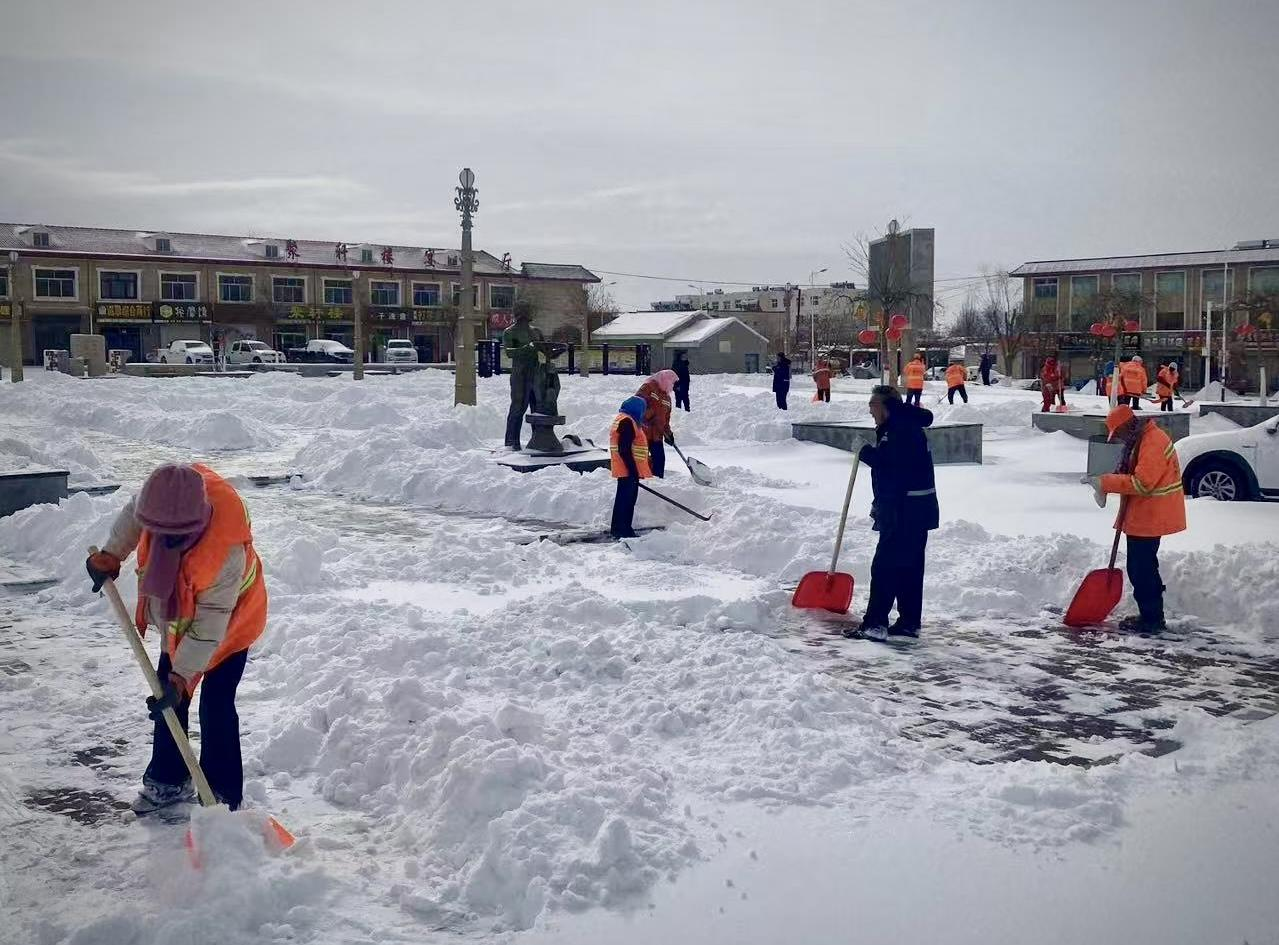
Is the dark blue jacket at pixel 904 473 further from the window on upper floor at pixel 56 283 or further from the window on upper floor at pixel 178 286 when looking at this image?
the window on upper floor at pixel 178 286

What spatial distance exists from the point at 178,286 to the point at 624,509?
171ft

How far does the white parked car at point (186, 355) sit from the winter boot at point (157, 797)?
43308 millimetres

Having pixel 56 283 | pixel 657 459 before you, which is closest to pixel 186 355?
pixel 56 283

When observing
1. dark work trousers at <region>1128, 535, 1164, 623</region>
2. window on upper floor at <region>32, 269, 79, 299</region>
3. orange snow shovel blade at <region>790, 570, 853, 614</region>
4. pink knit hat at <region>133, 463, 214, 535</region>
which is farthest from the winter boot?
window on upper floor at <region>32, 269, 79, 299</region>

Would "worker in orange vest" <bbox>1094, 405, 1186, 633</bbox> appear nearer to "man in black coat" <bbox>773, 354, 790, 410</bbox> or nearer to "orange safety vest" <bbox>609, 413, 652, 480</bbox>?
"orange safety vest" <bbox>609, 413, 652, 480</bbox>

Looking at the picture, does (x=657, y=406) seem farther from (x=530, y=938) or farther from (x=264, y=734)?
(x=530, y=938)

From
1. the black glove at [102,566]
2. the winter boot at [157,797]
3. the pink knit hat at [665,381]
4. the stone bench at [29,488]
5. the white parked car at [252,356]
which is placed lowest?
the winter boot at [157,797]

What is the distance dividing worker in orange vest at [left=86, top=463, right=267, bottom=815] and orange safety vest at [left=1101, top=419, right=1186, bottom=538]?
17.7 ft

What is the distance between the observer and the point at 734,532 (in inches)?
379

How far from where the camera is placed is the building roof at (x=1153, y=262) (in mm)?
59000

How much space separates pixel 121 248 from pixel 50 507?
51.6 metres

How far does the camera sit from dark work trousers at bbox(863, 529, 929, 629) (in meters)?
7.17

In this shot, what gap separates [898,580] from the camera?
23.7 ft

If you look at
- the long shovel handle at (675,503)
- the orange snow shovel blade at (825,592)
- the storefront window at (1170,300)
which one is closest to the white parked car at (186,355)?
the long shovel handle at (675,503)
